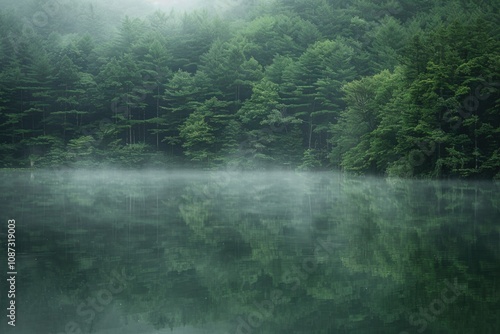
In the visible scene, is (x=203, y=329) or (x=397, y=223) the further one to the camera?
(x=397, y=223)

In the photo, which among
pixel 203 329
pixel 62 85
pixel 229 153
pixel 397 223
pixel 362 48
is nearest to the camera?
pixel 203 329

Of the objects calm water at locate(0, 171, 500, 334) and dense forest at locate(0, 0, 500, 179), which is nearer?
calm water at locate(0, 171, 500, 334)

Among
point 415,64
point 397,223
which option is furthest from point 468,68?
point 397,223

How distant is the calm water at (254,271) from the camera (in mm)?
7219

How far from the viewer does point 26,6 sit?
8662 cm

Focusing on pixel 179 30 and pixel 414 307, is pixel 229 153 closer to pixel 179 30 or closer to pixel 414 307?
pixel 179 30

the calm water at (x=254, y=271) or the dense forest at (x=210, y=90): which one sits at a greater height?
the dense forest at (x=210, y=90)

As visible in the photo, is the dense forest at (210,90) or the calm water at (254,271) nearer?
the calm water at (254,271)

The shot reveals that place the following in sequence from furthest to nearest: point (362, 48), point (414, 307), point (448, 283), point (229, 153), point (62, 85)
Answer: point (362, 48)
point (62, 85)
point (229, 153)
point (448, 283)
point (414, 307)

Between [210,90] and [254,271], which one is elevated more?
[210,90]

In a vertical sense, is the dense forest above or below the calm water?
above

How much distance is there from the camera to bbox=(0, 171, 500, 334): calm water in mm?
7219

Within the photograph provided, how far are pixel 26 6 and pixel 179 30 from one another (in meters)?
30.5

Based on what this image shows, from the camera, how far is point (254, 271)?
995 cm
